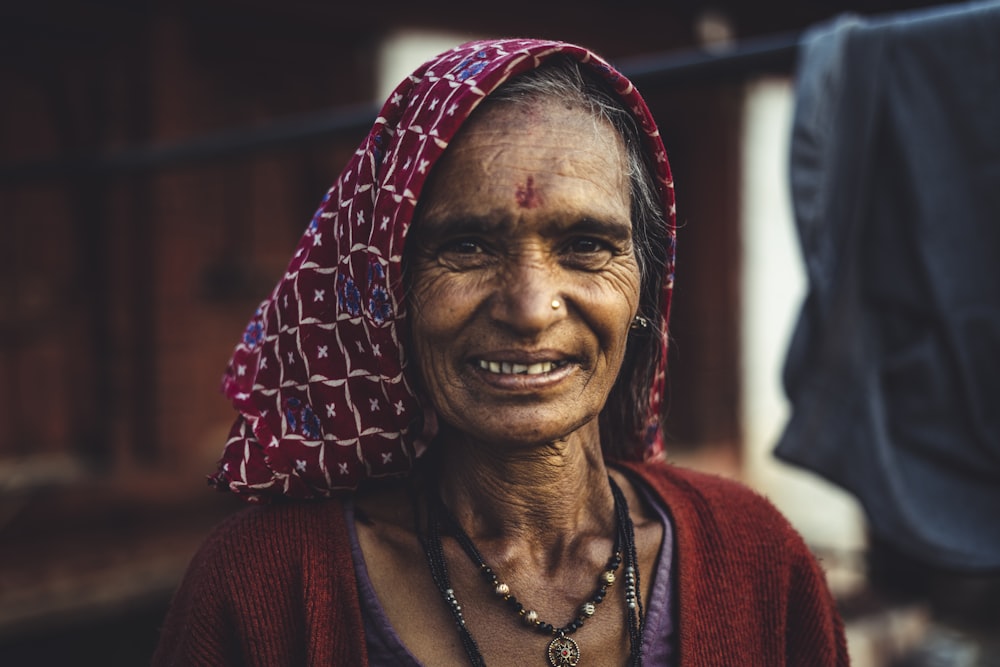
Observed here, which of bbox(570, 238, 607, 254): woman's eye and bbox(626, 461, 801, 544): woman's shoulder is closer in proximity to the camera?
bbox(570, 238, 607, 254): woman's eye

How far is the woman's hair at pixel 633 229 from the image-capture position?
4.67 feet

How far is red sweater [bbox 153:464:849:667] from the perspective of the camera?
142cm

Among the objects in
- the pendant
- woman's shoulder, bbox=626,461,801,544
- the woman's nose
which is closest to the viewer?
the woman's nose

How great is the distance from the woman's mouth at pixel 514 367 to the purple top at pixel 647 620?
38cm

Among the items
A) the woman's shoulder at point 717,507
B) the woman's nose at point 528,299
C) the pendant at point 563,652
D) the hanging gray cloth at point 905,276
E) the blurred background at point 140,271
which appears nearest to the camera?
the woman's nose at point 528,299

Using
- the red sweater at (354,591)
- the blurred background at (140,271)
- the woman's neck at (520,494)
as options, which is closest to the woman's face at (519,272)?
the woman's neck at (520,494)

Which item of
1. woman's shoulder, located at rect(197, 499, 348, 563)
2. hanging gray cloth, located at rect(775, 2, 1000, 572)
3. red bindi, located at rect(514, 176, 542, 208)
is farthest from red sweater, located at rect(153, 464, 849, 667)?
red bindi, located at rect(514, 176, 542, 208)

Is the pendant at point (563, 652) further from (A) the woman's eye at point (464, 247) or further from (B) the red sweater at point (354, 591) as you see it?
(A) the woman's eye at point (464, 247)

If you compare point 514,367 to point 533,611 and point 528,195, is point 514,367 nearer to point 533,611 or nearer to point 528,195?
point 528,195

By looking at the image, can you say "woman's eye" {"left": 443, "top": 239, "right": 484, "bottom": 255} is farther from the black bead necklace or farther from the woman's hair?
the black bead necklace

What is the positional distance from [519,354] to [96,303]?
4.21m

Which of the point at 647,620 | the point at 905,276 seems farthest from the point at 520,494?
the point at 905,276

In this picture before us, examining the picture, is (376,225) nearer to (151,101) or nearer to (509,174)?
(509,174)

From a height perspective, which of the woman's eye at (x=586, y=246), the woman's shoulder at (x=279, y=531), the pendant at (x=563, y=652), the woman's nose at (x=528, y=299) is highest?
the woman's eye at (x=586, y=246)
